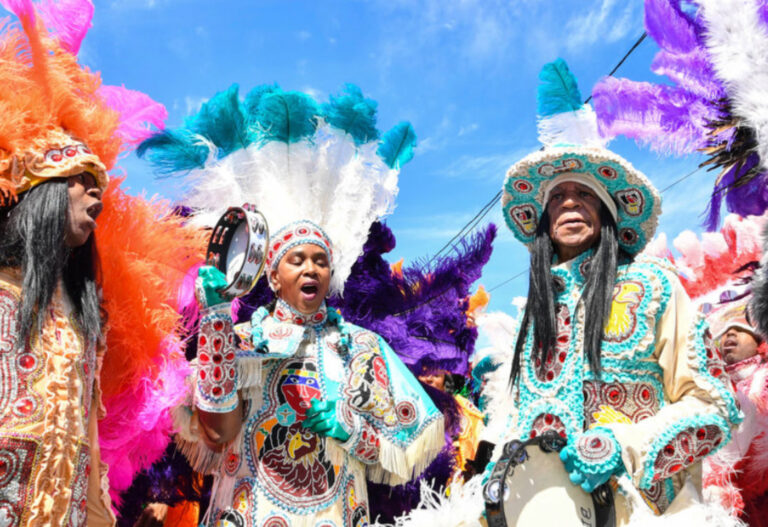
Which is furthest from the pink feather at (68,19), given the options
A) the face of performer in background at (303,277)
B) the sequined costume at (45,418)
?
the face of performer in background at (303,277)

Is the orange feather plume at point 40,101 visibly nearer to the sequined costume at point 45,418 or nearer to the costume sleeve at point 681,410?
the sequined costume at point 45,418

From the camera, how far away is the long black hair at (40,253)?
2195 mm

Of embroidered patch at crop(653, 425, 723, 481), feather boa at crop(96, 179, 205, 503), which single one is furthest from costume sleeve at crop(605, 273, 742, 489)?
feather boa at crop(96, 179, 205, 503)

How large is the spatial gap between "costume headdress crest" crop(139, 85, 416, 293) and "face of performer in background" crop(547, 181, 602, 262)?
4.71ft

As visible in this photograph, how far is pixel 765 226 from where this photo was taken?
8.79 feet

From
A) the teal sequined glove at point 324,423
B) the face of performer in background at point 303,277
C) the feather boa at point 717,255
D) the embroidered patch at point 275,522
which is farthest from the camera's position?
the feather boa at point 717,255

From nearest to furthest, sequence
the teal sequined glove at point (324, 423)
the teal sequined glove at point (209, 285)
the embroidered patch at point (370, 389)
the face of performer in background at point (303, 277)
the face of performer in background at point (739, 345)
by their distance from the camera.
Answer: the teal sequined glove at point (209, 285) < the teal sequined glove at point (324, 423) < the embroidered patch at point (370, 389) < the face of performer in background at point (303, 277) < the face of performer in background at point (739, 345)

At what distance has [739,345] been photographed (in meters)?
3.70

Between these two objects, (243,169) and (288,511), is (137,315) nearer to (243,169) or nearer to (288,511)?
(288,511)

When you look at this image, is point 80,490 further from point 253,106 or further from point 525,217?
point 253,106

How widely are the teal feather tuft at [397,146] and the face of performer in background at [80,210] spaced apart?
2.06m

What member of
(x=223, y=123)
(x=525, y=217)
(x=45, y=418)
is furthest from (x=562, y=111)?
(x=45, y=418)

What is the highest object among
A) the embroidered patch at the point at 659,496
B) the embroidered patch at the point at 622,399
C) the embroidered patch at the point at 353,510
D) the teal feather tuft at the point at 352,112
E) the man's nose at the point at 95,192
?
the teal feather tuft at the point at 352,112

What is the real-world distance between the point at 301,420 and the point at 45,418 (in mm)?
1170
